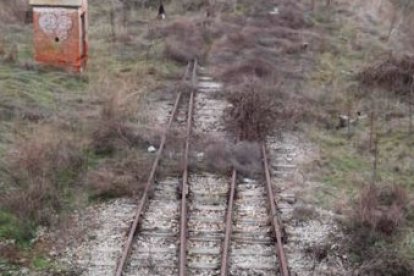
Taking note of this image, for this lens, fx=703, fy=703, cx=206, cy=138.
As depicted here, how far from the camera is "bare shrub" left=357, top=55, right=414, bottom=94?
16.9m

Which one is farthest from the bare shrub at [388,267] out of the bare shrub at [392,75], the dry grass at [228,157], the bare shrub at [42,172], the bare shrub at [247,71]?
the bare shrub at [247,71]

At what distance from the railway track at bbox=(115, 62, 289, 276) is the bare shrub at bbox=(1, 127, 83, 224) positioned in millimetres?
1348

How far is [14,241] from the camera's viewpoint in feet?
32.7

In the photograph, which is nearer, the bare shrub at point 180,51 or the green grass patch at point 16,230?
the green grass patch at point 16,230

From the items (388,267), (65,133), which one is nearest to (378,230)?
(388,267)

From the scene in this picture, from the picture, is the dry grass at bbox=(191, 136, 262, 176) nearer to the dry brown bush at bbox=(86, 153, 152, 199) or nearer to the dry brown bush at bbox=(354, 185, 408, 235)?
the dry brown bush at bbox=(86, 153, 152, 199)

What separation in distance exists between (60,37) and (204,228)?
810 centimetres

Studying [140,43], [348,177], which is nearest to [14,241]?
[348,177]

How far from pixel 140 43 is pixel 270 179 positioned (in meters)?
9.52

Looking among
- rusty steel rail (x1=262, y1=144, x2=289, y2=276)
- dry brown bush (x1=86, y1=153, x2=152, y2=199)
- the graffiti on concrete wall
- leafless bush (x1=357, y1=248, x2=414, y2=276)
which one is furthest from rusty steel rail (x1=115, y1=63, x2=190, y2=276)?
the graffiti on concrete wall

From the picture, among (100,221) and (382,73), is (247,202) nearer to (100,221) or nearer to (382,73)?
(100,221)

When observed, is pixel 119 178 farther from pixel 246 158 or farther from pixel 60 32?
pixel 60 32

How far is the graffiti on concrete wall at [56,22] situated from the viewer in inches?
650

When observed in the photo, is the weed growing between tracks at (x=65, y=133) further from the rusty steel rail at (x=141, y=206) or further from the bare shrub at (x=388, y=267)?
the bare shrub at (x=388, y=267)
